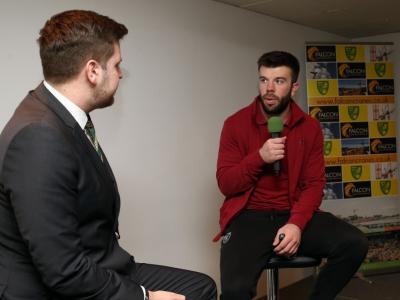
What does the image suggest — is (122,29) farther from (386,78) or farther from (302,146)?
(386,78)

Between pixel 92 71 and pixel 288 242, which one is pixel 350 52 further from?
pixel 92 71

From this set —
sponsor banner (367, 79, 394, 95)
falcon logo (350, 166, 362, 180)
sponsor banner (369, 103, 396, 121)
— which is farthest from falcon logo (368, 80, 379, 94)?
falcon logo (350, 166, 362, 180)

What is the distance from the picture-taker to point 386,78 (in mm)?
3773

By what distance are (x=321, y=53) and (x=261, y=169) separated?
1884 millimetres

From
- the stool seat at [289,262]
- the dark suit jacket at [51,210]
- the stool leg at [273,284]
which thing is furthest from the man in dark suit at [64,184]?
the stool leg at [273,284]

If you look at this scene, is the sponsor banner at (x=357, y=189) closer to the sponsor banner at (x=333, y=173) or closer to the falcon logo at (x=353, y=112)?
the sponsor banner at (x=333, y=173)

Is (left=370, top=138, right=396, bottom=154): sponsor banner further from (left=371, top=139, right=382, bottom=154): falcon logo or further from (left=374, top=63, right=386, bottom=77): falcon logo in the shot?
(left=374, top=63, right=386, bottom=77): falcon logo

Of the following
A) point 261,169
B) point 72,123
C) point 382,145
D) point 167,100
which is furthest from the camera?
point 382,145

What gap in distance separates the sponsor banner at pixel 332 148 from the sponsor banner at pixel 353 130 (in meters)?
0.09

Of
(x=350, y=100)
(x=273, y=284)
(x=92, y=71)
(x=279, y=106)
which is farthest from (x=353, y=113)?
(x=92, y=71)

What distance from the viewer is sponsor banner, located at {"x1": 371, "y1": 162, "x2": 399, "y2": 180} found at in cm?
368

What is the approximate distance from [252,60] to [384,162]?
1.46 m

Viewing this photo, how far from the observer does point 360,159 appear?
365cm

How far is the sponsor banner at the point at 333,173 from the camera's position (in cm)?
354
